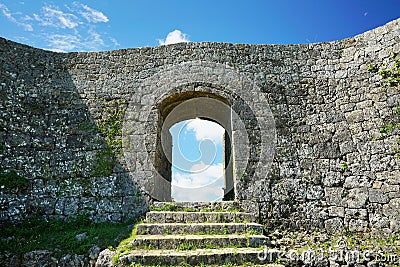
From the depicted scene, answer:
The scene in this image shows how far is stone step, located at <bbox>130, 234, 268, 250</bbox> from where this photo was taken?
14.1 feet

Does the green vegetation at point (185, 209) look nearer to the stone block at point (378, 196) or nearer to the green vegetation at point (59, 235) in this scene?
the green vegetation at point (59, 235)

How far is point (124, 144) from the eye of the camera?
6.02 meters

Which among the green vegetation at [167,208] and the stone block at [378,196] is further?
the green vegetation at [167,208]

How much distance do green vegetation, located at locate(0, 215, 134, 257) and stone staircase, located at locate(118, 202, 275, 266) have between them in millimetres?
518

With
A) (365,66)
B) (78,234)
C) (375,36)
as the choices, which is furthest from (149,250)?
(375,36)

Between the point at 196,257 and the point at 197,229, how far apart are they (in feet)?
2.44

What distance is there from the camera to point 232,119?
603cm

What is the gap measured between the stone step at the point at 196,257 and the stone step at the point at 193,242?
5.7 inches

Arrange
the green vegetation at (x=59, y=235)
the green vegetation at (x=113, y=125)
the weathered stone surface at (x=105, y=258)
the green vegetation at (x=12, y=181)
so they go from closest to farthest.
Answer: the weathered stone surface at (x=105, y=258) < the green vegetation at (x=59, y=235) < the green vegetation at (x=12, y=181) < the green vegetation at (x=113, y=125)

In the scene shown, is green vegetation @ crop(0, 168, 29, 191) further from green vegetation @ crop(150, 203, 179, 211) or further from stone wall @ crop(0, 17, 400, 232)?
green vegetation @ crop(150, 203, 179, 211)

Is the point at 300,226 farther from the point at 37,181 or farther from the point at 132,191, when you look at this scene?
the point at 37,181

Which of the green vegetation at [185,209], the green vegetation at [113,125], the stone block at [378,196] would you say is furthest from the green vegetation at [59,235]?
the stone block at [378,196]

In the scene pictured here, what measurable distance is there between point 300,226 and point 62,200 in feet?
13.9

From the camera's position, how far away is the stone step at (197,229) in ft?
15.4
